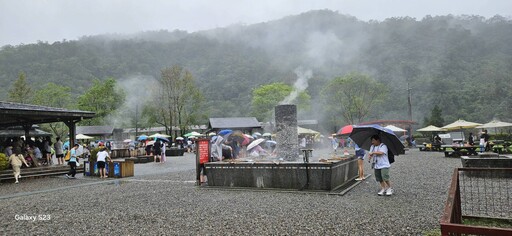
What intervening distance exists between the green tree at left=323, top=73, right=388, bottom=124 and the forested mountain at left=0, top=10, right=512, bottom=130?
7701 millimetres

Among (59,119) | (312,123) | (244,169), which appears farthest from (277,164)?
(312,123)

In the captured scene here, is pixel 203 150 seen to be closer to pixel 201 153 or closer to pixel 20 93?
pixel 201 153

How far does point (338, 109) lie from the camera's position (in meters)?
44.5

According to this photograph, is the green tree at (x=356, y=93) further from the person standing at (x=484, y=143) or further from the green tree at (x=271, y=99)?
the person standing at (x=484, y=143)

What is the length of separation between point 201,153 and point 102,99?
144 ft

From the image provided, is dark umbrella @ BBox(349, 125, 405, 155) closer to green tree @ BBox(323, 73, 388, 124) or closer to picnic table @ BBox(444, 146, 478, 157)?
picnic table @ BBox(444, 146, 478, 157)

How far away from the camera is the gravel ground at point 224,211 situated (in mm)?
5539

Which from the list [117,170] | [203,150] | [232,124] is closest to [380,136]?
[203,150]

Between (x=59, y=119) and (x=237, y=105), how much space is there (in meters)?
52.9

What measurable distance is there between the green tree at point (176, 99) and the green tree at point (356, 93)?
1735cm

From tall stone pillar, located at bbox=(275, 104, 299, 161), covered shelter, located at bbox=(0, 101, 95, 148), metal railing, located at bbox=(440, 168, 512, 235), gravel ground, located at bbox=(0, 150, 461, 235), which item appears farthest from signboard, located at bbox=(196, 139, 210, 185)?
covered shelter, located at bbox=(0, 101, 95, 148)

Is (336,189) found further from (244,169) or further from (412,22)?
(412,22)

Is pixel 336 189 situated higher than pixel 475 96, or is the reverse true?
pixel 475 96

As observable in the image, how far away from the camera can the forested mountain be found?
5406 centimetres
